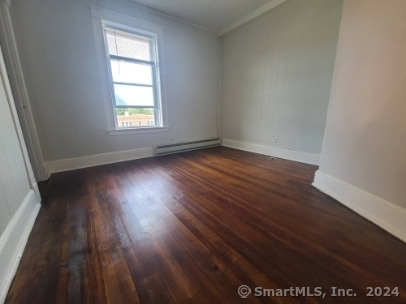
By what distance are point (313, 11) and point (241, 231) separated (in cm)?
332

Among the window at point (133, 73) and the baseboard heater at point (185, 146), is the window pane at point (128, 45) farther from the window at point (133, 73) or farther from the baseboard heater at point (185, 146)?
the baseboard heater at point (185, 146)

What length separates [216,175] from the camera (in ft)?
7.77

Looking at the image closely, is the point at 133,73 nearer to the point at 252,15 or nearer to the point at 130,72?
the point at 130,72

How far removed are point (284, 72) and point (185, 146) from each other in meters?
2.45

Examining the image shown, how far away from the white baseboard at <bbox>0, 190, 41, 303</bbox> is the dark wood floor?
0.04 m

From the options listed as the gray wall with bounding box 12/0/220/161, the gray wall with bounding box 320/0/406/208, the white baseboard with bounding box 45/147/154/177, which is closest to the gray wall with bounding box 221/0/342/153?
the gray wall with bounding box 320/0/406/208

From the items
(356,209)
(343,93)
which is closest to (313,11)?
(343,93)

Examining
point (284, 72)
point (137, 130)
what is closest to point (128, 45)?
point (137, 130)

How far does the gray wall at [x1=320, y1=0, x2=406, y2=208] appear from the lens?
3.83 feet

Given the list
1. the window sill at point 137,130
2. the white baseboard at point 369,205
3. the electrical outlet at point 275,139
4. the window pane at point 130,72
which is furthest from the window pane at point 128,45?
the white baseboard at point 369,205

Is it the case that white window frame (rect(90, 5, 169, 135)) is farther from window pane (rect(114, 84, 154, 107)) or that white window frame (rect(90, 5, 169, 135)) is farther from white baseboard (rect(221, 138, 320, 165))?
white baseboard (rect(221, 138, 320, 165))

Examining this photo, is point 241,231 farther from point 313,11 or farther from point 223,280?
point 313,11

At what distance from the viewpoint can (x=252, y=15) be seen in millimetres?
3100

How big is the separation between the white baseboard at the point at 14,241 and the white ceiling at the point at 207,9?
3.33m
